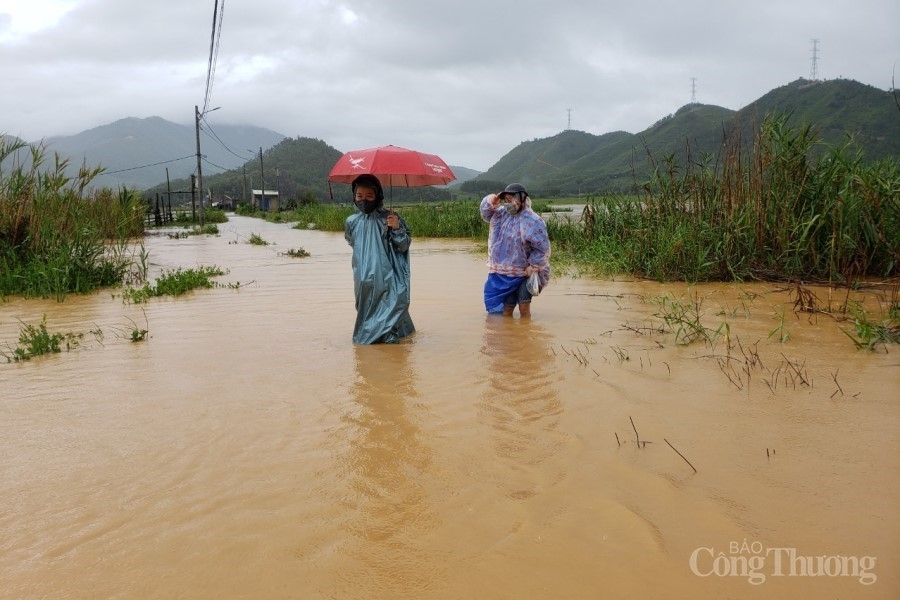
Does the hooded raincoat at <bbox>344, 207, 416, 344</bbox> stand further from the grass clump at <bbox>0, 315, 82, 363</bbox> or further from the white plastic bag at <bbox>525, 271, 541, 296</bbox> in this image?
the grass clump at <bbox>0, 315, 82, 363</bbox>

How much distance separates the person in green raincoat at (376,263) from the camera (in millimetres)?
5039

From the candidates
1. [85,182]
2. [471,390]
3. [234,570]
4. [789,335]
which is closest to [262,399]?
[471,390]

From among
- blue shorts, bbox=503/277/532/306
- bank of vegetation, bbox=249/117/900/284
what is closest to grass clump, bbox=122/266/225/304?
blue shorts, bbox=503/277/532/306

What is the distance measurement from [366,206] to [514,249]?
5.61 feet

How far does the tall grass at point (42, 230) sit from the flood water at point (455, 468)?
9.71ft

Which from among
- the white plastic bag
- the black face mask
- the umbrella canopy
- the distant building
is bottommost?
the white plastic bag

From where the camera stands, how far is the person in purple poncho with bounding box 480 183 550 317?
6.11 m

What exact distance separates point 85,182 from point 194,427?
6246 millimetres

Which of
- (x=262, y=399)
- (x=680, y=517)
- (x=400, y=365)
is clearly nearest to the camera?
(x=680, y=517)

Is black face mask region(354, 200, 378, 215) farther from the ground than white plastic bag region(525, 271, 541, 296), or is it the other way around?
black face mask region(354, 200, 378, 215)

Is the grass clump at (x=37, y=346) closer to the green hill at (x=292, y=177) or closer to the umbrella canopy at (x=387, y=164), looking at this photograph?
the umbrella canopy at (x=387, y=164)

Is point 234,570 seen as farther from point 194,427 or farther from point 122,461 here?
Result: point 194,427

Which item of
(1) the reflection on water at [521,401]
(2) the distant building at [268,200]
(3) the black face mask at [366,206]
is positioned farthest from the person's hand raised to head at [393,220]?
(2) the distant building at [268,200]

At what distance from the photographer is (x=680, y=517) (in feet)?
7.70
